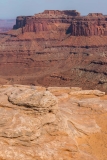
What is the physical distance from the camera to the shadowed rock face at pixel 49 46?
10775 centimetres

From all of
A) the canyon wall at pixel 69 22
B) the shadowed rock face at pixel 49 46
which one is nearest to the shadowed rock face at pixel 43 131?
the shadowed rock face at pixel 49 46

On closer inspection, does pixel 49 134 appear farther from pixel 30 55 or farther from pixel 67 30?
pixel 67 30

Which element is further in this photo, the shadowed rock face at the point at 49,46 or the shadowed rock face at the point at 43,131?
the shadowed rock face at the point at 49,46

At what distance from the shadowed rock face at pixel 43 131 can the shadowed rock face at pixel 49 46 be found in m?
69.1

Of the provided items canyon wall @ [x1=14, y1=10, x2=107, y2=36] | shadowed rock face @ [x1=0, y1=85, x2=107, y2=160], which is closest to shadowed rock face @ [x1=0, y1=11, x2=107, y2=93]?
canyon wall @ [x1=14, y1=10, x2=107, y2=36]

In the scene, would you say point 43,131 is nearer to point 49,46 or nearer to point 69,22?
point 49,46

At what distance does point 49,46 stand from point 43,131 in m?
108

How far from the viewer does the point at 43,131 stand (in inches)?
685

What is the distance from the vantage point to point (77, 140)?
61.0 ft

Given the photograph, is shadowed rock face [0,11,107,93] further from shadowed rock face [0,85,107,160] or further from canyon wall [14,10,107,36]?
shadowed rock face [0,85,107,160]

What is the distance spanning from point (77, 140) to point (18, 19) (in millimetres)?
139355

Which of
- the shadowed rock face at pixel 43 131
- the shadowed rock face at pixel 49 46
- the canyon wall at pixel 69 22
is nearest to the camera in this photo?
the shadowed rock face at pixel 43 131

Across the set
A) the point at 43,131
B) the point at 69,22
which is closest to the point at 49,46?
the point at 69,22

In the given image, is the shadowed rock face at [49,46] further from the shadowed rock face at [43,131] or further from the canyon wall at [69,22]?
the shadowed rock face at [43,131]
